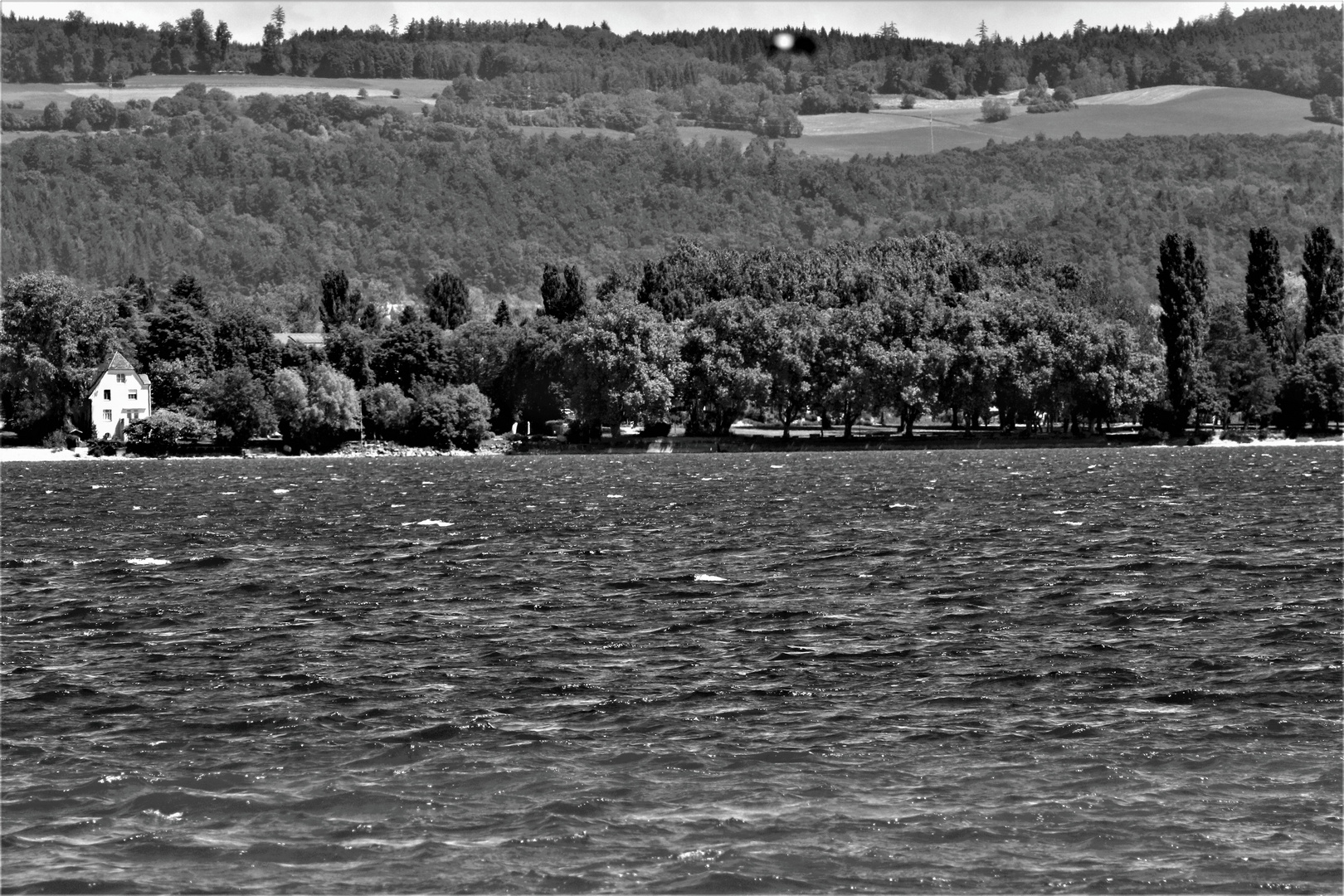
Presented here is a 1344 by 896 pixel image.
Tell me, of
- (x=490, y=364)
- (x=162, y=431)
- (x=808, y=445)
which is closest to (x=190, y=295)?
(x=162, y=431)

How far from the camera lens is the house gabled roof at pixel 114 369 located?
130 metres

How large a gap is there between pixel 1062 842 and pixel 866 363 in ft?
372

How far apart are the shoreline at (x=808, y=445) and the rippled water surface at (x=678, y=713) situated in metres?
83.4

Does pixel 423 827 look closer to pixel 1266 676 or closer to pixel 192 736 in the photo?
pixel 192 736

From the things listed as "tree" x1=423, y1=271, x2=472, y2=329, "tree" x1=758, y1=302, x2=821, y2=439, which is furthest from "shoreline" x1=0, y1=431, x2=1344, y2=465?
"tree" x1=423, y1=271, x2=472, y2=329

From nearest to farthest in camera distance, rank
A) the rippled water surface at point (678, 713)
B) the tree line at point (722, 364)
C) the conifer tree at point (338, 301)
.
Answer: the rippled water surface at point (678, 713) < the tree line at point (722, 364) < the conifer tree at point (338, 301)

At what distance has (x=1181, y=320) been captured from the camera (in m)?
123

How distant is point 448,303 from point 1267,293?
82642mm

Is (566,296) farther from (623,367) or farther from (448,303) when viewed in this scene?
(448,303)

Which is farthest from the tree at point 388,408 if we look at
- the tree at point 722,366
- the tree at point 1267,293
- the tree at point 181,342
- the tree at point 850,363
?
the tree at point 1267,293

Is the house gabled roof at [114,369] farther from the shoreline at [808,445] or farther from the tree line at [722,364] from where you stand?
the shoreline at [808,445]

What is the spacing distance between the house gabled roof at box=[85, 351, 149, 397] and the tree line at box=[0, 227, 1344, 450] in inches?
22.6

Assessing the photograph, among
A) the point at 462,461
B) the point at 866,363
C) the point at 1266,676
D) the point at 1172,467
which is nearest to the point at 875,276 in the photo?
the point at 866,363

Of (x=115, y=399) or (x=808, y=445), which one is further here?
(x=808, y=445)
